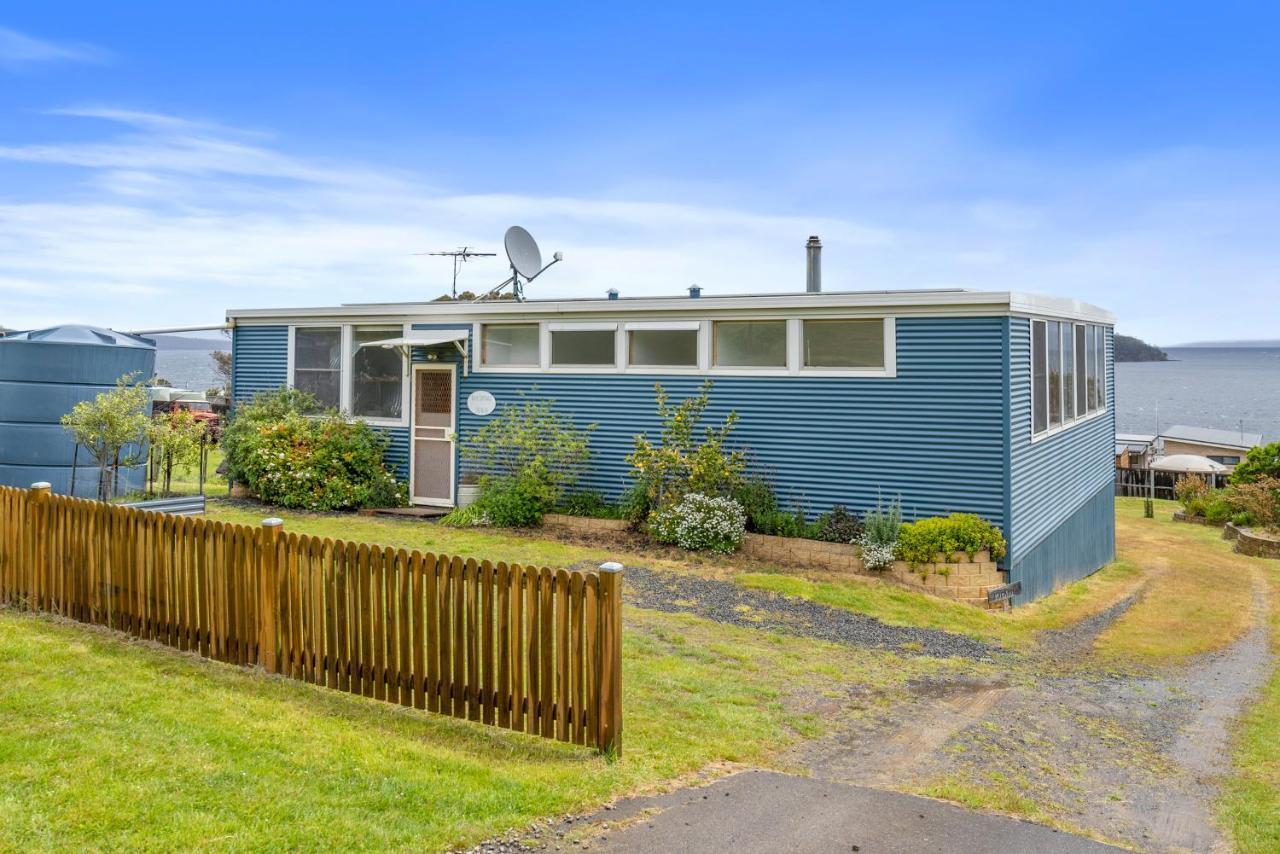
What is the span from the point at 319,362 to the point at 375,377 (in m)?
1.19

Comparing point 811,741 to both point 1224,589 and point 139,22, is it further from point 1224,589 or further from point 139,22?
point 139,22

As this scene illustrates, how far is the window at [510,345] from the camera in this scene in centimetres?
1481

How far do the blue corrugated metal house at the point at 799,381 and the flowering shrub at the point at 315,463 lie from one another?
45cm

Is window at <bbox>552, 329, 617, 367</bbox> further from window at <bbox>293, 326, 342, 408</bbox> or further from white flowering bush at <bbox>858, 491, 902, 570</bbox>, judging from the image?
white flowering bush at <bbox>858, 491, 902, 570</bbox>

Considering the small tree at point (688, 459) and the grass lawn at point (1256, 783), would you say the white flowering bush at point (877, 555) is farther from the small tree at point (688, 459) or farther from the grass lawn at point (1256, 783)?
the grass lawn at point (1256, 783)

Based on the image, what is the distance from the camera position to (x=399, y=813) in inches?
174

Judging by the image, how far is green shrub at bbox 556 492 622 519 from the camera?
1395cm

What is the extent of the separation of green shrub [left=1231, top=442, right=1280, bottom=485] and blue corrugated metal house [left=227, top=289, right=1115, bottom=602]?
36.4ft

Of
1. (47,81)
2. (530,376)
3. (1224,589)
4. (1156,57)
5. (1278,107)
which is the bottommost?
(1224,589)

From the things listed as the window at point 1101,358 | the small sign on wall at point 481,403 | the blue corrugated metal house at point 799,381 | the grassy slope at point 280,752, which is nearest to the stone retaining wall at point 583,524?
the blue corrugated metal house at point 799,381

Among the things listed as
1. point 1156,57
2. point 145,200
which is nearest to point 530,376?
point 145,200

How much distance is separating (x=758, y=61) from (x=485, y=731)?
629 inches

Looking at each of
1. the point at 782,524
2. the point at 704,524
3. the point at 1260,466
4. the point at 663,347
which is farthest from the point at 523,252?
the point at 1260,466

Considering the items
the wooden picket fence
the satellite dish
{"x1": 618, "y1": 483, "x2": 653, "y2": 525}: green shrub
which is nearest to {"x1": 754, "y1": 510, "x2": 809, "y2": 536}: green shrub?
{"x1": 618, "y1": 483, "x2": 653, "y2": 525}: green shrub
